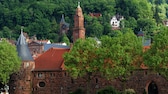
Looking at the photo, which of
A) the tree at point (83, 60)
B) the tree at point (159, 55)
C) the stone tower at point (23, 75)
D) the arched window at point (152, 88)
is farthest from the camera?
the stone tower at point (23, 75)

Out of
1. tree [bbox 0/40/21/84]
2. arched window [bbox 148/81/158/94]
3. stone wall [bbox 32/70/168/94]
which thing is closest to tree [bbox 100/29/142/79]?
stone wall [bbox 32/70/168/94]

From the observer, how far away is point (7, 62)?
78438 mm

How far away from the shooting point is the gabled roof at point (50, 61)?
268 ft

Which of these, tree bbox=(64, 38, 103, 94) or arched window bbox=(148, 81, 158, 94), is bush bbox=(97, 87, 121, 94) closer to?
tree bbox=(64, 38, 103, 94)

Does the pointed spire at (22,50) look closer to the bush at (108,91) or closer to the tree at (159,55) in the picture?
the bush at (108,91)

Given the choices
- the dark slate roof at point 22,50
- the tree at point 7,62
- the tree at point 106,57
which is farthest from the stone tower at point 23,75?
the tree at point 106,57

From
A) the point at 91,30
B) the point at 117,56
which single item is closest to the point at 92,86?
the point at 117,56

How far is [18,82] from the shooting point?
80.4 m

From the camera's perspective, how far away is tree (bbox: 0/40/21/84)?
3078 inches

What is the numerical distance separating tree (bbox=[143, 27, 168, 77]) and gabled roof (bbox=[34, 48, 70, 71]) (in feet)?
53.0

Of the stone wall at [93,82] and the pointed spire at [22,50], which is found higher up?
the pointed spire at [22,50]

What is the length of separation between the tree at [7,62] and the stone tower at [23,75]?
1.28 m

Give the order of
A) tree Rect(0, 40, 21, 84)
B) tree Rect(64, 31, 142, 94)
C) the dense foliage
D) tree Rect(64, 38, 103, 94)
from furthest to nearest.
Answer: the dense foliage → tree Rect(0, 40, 21, 84) → tree Rect(64, 38, 103, 94) → tree Rect(64, 31, 142, 94)

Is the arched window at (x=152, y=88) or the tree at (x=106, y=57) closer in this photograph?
the tree at (x=106, y=57)
